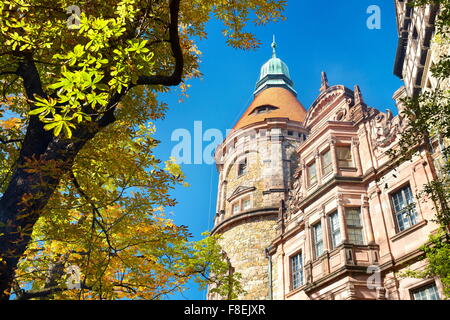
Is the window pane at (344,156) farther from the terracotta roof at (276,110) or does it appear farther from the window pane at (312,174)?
the terracotta roof at (276,110)

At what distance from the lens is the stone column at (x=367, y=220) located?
1664 cm

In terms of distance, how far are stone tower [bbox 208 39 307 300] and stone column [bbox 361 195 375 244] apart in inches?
318

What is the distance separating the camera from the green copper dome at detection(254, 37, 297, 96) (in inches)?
2077

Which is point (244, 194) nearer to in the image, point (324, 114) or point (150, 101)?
point (324, 114)

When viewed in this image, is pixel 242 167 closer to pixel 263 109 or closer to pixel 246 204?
pixel 246 204

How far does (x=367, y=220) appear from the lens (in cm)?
1716

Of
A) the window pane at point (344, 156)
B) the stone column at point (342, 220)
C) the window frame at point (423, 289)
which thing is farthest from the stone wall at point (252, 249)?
the window frame at point (423, 289)

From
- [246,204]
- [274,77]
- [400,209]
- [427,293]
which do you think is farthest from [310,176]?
[274,77]

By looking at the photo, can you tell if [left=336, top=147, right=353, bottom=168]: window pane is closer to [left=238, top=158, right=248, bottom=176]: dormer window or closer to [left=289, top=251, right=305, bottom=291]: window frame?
[left=289, top=251, right=305, bottom=291]: window frame

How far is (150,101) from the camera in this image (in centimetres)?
972

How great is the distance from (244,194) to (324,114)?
11.5 metres

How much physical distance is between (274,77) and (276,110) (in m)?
16.7

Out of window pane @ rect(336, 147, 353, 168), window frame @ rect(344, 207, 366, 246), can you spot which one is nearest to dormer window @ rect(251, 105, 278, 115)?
window pane @ rect(336, 147, 353, 168)

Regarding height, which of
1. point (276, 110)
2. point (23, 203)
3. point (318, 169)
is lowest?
point (23, 203)
